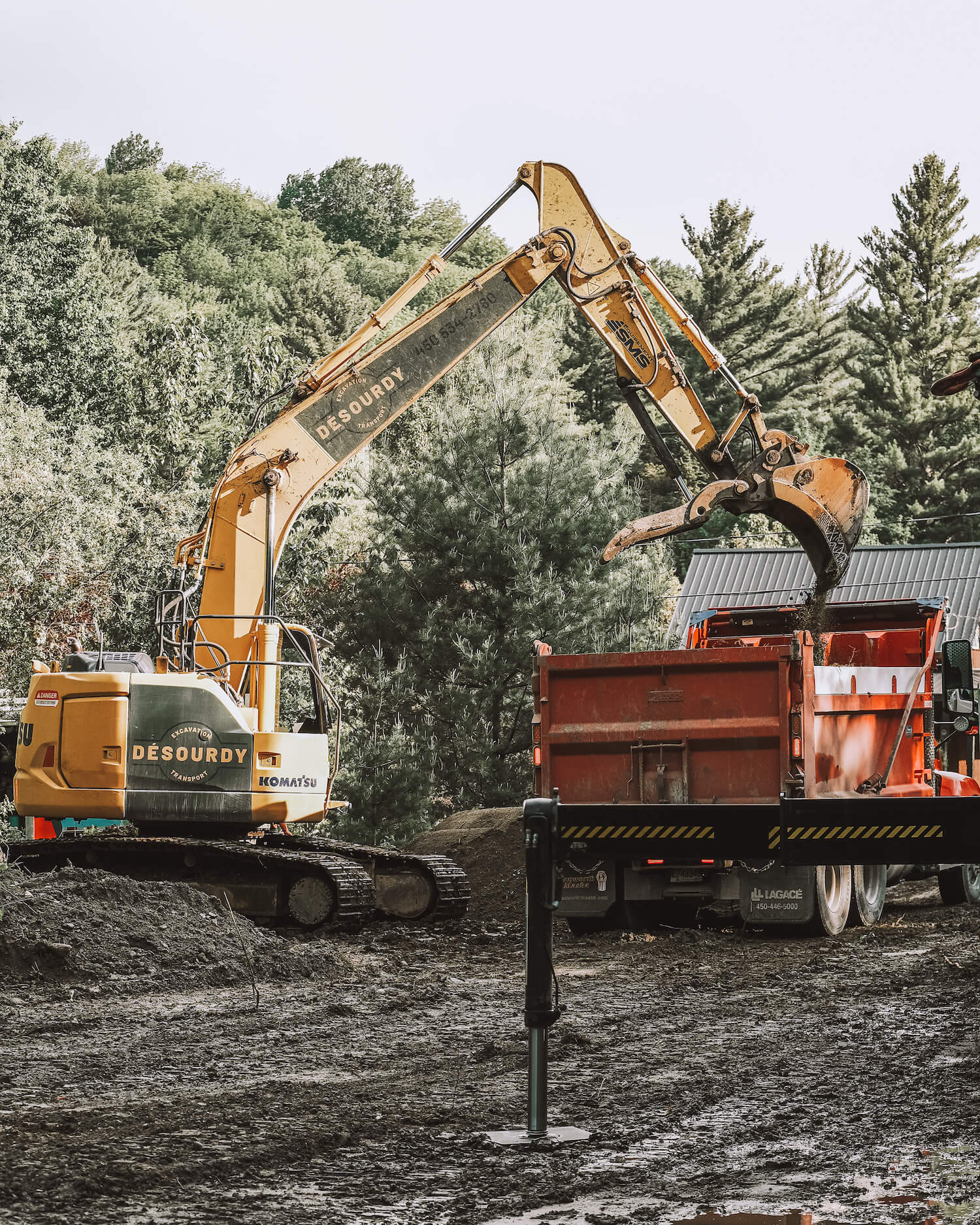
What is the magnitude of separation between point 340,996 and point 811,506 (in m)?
6.14

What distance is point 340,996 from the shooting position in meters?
9.69

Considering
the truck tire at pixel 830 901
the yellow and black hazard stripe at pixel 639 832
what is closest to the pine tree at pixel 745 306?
the truck tire at pixel 830 901

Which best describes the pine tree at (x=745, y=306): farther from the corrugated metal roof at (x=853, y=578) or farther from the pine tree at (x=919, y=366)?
the corrugated metal roof at (x=853, y=578)

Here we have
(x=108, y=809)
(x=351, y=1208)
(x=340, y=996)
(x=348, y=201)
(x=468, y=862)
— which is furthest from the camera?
(x=348, y=201)

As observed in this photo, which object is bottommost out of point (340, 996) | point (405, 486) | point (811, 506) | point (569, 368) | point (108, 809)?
point (340, 996)

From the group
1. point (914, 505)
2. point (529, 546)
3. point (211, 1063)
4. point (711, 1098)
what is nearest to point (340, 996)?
point (211, 1063)

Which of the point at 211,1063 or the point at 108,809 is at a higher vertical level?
the point at 108,809

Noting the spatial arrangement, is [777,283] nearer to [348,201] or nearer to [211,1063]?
[348,201]

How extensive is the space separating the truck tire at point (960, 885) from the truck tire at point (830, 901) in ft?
9.18

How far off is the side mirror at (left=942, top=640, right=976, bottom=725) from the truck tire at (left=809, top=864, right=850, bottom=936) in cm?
199

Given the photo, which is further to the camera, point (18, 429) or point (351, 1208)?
point (18, 429)

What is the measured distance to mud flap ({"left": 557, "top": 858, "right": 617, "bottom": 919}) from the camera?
1265 centimetres

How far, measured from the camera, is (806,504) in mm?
13297

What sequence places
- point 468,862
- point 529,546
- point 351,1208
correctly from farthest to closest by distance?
point 529,546 → point 468,862 → point 351,1208
